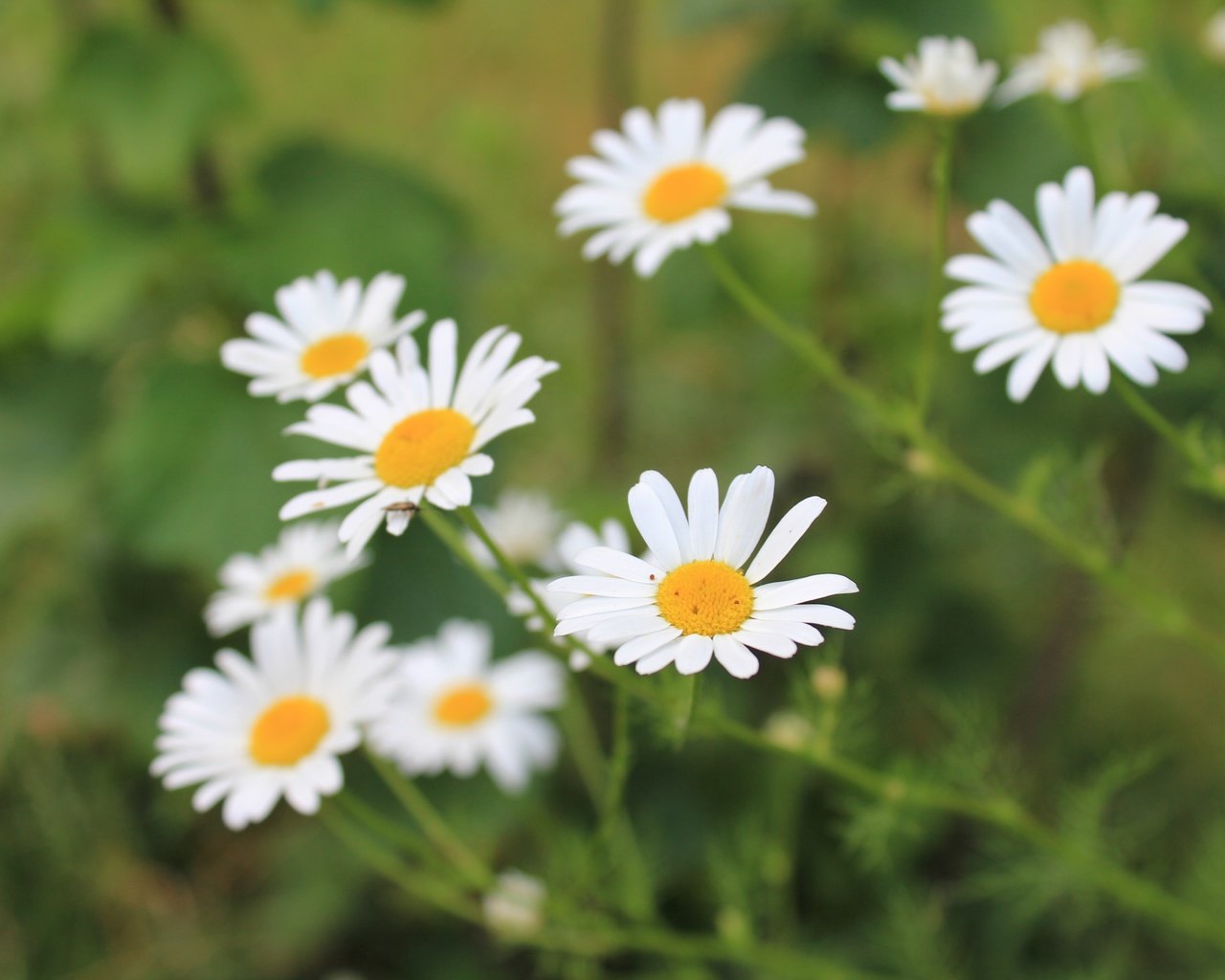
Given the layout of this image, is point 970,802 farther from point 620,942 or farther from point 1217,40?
point 1217,40

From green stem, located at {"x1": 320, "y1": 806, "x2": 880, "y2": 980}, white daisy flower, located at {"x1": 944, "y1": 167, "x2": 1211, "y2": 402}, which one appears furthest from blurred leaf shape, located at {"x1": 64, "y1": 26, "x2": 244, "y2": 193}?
white daisy flower, located at {"x1": 944, "y1": 167, "x2": 1211, "y2": 402}

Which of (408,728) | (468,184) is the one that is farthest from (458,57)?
(408,728)

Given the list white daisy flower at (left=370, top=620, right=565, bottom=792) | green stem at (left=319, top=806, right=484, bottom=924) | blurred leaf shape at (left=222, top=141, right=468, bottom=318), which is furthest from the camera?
blurred leaf shape at (left=222, top=141, right=468, bottom=318)

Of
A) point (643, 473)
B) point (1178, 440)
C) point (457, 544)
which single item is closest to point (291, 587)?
point (457, 544)

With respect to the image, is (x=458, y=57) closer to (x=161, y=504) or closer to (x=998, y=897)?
(x=161, y=504)

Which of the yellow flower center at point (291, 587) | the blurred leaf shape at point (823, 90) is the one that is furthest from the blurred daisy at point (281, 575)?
the blurred leaf shape at point (823, 90)

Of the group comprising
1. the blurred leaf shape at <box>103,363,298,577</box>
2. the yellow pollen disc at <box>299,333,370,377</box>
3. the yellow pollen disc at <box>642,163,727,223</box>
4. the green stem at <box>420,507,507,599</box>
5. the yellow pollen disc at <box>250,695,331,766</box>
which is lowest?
the yellow pollen disc at <box>250,695,331,766</box>

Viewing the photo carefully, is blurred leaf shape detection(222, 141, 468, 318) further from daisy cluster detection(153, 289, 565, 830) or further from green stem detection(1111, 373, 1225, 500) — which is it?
green stem detection(1111, 373, 1225, 500)
